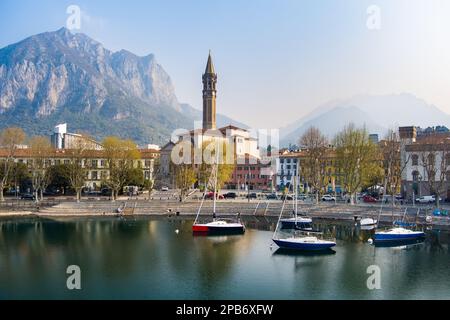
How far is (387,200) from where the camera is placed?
6600 cm

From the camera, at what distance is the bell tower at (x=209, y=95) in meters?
118

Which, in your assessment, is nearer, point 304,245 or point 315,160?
point 304,245

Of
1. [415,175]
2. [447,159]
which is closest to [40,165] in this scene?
[415,175]

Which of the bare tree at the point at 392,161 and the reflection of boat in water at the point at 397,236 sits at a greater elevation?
the bare tree at the point at 392,161

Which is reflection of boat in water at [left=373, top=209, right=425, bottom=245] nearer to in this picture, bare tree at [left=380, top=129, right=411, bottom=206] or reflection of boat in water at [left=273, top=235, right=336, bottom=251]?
reflection of boat in water at [left=273, top=235, right=336, bottom=251]

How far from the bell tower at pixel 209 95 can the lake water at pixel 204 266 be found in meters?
70.4

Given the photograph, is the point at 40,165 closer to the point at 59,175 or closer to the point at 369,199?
the point at 59,175

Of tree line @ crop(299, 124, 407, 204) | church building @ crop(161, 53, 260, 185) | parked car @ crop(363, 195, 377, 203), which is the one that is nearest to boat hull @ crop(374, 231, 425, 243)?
tree line @ crop(299, 124, 407, 204)

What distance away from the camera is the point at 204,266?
3456cm

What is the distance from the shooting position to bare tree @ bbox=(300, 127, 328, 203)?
223 ft

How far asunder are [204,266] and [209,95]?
87541 millimetres

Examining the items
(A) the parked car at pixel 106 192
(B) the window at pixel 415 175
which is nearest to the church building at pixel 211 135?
(A) the parked car at pixel 106 192

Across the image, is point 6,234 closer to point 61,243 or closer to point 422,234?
point 61,243

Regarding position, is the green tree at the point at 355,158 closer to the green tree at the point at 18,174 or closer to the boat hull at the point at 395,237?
the boat hull at the point at 395,237
